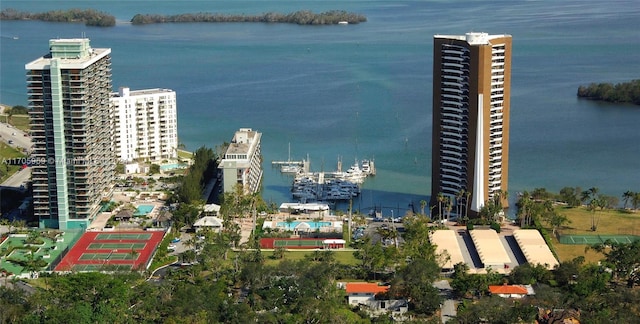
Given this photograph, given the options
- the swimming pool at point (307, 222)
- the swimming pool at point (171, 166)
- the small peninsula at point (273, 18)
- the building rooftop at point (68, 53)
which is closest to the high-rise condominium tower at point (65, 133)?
the building rooftop at point (68, 53)

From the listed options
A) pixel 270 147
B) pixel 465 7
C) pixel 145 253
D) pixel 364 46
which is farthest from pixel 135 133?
pixel 465 7

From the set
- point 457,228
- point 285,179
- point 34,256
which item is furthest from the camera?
point 285,179

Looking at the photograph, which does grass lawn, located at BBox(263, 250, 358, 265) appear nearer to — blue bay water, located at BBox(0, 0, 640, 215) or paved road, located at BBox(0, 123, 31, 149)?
blue bay water, located at BBox(0, 0, 640, 215)

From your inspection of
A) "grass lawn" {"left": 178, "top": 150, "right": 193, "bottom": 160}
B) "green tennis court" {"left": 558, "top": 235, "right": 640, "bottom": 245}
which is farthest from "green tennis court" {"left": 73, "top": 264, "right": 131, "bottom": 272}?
"grass lawn" {"left": 178, "top": 150, "right": 193, "bottom": 160}

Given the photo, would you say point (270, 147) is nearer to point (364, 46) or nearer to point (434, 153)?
point (434, 153)

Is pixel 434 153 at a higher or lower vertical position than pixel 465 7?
lower

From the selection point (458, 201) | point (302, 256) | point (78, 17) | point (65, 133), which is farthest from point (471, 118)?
point (78, 17)

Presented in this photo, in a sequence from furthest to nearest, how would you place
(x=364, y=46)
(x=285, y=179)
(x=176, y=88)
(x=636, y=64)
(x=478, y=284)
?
(x=364, y=46)
(x=636, y=64)
(x=176, y=88)
(x=285, y=179)
(x=478, y=284)
